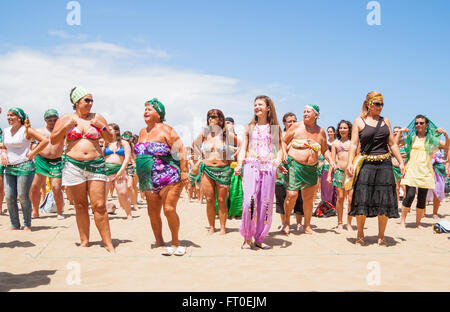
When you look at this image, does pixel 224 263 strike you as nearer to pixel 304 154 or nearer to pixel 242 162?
pixel 242 162

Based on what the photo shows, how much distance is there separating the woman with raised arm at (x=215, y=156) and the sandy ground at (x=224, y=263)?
692 mm

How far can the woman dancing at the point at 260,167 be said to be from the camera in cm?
575

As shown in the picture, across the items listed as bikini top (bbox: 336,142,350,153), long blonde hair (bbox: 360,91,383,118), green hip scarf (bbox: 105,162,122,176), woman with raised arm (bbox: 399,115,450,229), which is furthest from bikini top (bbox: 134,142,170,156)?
woman with raised arm (bbox: 399,115,450,229)

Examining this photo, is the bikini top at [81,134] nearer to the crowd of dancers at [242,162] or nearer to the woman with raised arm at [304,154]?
the crowd of dancers at [242,162]

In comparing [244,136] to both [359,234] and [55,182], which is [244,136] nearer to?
[359,234]

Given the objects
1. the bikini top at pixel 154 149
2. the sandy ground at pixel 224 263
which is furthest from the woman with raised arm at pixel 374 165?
the bikini top at pixel 154 149

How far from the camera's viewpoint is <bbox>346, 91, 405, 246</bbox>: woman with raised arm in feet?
19.7

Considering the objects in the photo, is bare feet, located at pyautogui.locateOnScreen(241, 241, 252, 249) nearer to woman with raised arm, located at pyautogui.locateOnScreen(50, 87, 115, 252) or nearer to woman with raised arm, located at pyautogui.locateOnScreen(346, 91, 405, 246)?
woman with raised arm, located at pyautogui.locateOnScreen(346, 91, 405, 246)

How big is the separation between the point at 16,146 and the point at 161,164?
10.9 ft

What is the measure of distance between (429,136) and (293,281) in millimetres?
5300

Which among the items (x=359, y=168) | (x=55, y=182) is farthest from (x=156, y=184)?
(x=55, y=182)

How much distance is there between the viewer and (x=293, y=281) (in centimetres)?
408

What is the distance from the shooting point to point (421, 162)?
7.97 meters

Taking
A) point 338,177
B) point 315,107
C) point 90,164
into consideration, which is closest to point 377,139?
point 315,107
